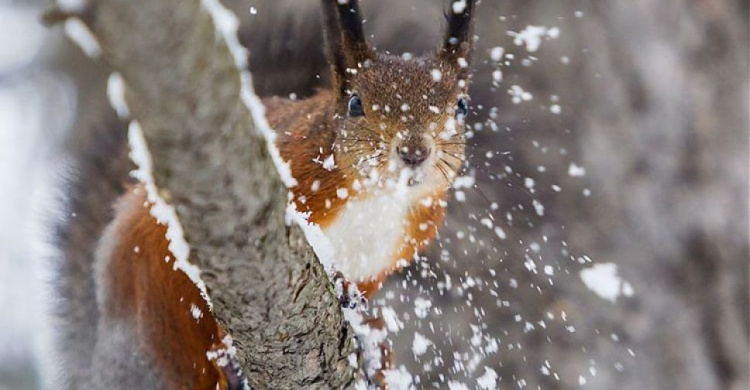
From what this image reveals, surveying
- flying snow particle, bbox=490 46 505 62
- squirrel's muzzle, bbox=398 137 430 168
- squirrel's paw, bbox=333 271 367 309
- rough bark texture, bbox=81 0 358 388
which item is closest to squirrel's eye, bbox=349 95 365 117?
squirrel's muzzle, bbox=398 137 430 168

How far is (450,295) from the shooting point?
1840 millimetres

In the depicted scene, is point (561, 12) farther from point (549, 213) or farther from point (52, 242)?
point (52, 242)

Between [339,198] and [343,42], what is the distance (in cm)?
26

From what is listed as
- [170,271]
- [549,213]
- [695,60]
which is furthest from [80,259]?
[695,60]

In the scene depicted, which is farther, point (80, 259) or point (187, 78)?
point (80, 259)

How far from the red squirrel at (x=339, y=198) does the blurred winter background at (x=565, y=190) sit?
9.6 inches

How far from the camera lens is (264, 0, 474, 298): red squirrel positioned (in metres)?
1.21

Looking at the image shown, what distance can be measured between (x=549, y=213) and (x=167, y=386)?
3.02 ft

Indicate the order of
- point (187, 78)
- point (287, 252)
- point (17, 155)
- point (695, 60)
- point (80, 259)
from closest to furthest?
point (187, 78) < point (287, 252) < point (80, 259) < point (695, 60) < point (17, 155)

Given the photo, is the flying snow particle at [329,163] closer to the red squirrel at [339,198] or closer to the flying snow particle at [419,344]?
the red squirrel at [339,198]

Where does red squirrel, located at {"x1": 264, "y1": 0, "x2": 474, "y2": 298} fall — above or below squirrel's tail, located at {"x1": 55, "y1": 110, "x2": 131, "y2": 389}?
above

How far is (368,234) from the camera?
1.36 m

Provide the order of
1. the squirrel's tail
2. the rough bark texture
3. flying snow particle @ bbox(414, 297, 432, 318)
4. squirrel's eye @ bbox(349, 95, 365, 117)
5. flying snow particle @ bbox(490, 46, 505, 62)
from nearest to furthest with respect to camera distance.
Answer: the rough bark texture < squirrel's eye @ bbox(349, 95, 365, 117) < the squirrel's tail < flying snow particle @ bbox(490, 46, 505, 62) < flying snow particle @ bbox(414, 297, 432, 318)

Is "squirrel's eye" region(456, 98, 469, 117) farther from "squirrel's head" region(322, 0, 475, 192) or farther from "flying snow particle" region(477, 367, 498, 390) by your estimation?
"flying snow particle" region(477, 367, 498, 390)
